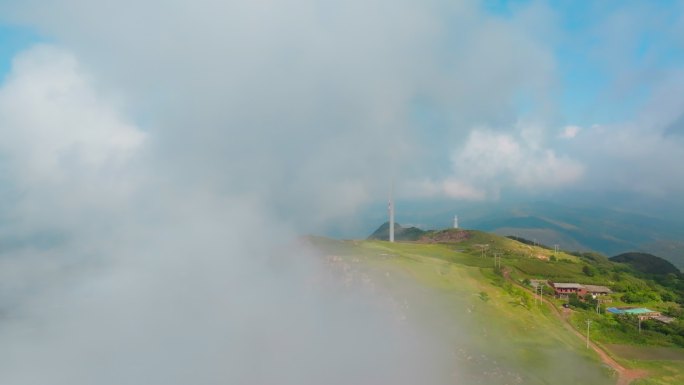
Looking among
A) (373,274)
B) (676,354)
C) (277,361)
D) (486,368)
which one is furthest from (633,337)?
(277,361)

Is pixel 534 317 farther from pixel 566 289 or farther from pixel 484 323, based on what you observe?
pixel 566 289

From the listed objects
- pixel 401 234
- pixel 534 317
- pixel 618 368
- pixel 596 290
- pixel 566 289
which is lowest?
pixel 618 368

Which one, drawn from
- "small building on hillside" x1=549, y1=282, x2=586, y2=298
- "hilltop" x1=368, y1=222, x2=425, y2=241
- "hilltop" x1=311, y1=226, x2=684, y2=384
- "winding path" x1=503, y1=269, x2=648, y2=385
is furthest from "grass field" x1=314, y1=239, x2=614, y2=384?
"hilltop" x1=368, y1=222, x2=425, y2=241

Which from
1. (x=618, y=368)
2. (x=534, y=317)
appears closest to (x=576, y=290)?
(x=534, y=317)

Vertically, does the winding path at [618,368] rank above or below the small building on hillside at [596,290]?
below

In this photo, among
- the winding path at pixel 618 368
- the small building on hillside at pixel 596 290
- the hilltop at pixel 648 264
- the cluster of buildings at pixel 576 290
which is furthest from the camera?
the hilltop at pixel 648 264

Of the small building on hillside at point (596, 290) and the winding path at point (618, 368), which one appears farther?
the small building on hillside at point (596, 290)

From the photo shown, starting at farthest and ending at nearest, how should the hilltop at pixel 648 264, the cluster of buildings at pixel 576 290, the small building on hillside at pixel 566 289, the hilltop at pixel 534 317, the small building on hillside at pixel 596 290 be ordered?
the hilltop at pixel 648 264
the small building on hillside at pixel 596 290
the cluster of buildings at pixel 576 290
the small building on hillside at pixel 566 289
the hilltop at pixel 534 317

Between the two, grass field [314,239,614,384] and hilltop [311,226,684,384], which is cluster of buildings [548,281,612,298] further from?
grass field [314,239,614,384]

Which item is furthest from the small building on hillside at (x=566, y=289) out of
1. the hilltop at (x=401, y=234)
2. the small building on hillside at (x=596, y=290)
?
the hilltop at (x=401, y=234)

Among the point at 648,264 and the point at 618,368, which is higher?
the point at 648,264

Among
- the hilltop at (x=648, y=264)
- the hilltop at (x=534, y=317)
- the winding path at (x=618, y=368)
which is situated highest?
the hilltop at (x=648, y=264)

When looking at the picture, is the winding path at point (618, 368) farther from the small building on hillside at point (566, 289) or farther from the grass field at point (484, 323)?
the small building on hillside at point (566, 289)

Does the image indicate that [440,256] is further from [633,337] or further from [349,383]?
[349,383]
